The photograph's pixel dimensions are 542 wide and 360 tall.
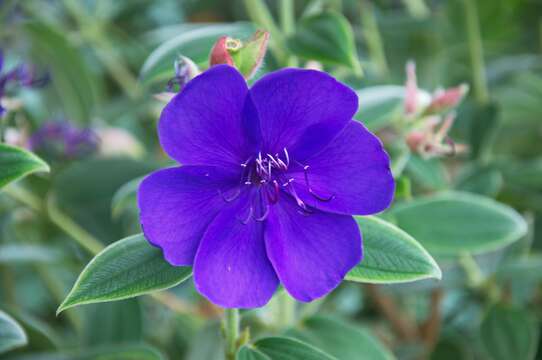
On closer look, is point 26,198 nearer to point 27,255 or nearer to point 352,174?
point 27,255

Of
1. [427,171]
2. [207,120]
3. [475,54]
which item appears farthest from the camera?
[475,54]

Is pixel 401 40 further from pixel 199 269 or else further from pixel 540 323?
pixel 199 269

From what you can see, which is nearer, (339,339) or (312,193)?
(312,193)

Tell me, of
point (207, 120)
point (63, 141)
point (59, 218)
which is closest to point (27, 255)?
point (59, 218)

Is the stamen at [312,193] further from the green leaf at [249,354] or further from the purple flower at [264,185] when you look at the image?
the green leaf at [249,354]

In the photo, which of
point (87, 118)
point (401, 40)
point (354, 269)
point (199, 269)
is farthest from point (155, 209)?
point (401, 40)

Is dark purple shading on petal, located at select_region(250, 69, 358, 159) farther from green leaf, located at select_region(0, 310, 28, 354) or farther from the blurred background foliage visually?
green leaf, located at select_region(0, 310, 28, 354)

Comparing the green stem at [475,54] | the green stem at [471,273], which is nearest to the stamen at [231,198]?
the green stem at [471,273]

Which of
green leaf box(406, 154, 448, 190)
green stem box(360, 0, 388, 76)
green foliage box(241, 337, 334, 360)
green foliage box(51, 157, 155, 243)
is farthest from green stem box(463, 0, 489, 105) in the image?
green foliage box(241, 337, 334, 360)
